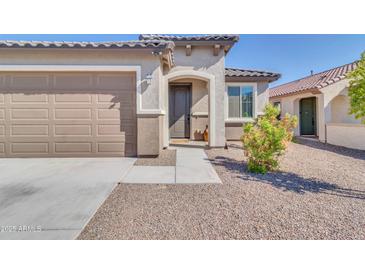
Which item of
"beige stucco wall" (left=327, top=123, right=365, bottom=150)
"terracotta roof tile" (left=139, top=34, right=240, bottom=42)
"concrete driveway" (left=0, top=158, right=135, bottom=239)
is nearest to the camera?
"concrete driveway" (left=0, top=158, right=135, bottom=239)

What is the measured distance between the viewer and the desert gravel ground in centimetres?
261

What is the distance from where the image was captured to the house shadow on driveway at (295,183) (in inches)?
157

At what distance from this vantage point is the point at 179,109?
1070 cm

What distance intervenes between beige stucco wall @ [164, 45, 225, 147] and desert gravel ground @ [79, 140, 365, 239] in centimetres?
359

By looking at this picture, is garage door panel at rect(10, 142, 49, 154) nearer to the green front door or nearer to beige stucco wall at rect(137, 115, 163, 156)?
beige stucco wall at rect(137, 115, 163, 156)

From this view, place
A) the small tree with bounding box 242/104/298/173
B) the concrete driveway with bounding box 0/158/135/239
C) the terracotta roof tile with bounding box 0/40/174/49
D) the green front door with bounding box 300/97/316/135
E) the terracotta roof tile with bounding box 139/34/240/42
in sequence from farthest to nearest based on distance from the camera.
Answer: the green front door with bounding box 300/97/316/135, the terracotta roof tile with bounding box 139/34/240/42, the terracotta roof tile with bounding box 0/40/174/49, the small tree with bounding box 242/104/298/173, the concrete driveway with bounding box 0/158/135/239

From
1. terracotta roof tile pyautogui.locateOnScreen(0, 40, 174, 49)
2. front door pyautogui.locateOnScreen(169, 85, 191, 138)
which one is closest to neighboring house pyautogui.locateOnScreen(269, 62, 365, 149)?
front door pyautogui.locateOnScreen(169, 85, 191, 138)

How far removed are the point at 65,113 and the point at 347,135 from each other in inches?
461

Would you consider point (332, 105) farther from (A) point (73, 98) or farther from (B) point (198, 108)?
(A) point (73, 98)

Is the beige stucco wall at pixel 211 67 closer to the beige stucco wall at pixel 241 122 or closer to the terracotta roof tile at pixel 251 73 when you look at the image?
the terracotta roof tile at pixel 251 73

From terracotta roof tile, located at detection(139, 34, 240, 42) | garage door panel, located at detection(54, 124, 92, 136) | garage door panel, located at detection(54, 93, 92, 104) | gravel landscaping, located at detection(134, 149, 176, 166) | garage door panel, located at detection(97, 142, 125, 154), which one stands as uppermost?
terracotta roof tile, located at detection(139, 34, 240, 42)

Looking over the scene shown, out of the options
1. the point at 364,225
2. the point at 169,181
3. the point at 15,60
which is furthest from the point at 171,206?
the point at 15,60

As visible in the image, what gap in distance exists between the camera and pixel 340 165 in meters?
6.12

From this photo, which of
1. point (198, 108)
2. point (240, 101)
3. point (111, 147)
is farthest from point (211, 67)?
point (111, 147)
